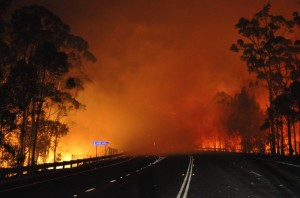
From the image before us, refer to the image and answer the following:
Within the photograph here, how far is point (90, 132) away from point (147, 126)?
58.4m

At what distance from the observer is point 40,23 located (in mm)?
39562

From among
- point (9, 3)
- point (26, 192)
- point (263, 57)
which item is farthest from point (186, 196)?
point (263, 57)

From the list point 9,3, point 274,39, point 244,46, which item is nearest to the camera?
point 9,3

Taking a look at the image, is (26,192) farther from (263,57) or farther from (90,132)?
(90,132)

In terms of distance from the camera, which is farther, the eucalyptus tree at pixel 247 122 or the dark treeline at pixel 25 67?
the eucalyptus tree at pixel 247 122

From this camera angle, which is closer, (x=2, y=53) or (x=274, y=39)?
(x=2, y=53)

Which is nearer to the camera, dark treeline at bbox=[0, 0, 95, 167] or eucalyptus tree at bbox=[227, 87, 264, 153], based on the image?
dark treeline at bbox=[0, 0, 95, 167]

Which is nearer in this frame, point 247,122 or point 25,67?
point 25,67

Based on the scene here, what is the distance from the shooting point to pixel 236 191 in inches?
604

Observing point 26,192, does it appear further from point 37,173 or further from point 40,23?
point 40,23

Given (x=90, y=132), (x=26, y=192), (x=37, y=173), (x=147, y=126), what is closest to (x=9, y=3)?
(x=37, y=173)

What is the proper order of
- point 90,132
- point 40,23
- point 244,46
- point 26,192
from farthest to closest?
point 90,132 → point 244,46 → point 40,23 → point 26,192

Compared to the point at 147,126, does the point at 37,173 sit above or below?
below

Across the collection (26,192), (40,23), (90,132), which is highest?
(40,23)
